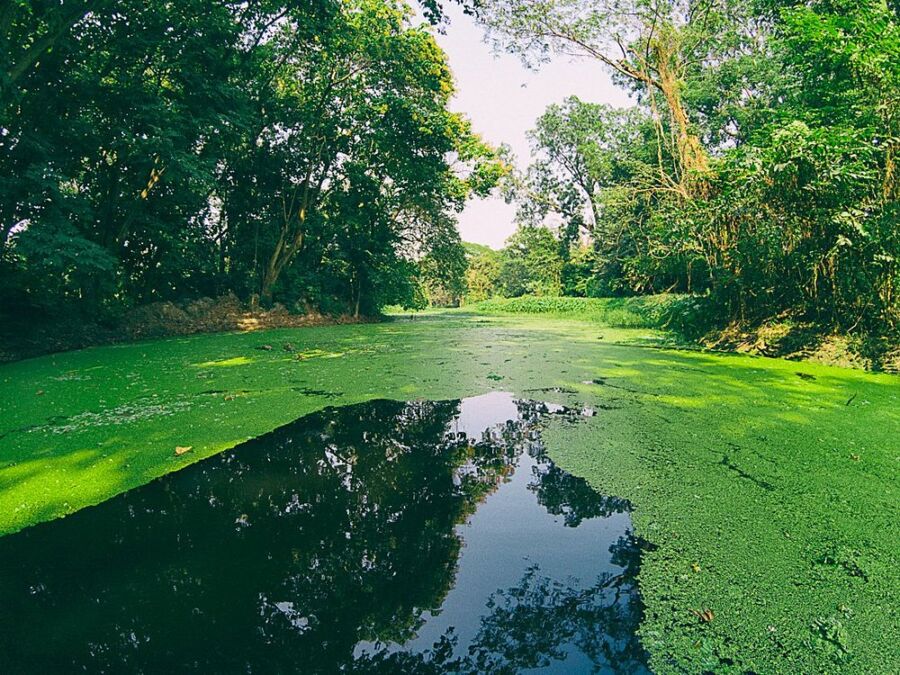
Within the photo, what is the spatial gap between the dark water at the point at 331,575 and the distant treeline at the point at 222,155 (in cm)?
609

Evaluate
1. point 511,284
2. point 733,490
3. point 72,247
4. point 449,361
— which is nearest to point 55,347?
point 72,247

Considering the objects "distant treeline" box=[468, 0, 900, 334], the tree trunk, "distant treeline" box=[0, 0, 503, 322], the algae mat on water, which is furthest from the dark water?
the tree trunk

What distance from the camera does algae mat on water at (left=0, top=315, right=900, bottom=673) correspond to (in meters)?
1.26

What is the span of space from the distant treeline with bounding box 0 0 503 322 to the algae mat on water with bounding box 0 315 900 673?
10.9 ft

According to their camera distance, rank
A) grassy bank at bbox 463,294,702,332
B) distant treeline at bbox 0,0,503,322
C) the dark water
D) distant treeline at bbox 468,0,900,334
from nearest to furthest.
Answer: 1. the dark water
2. distant treeline at bbox 468,0,900,334
3. distant treeline at bbox 0,0,503,322
4. grassy bank at bbox 463,294,702,332

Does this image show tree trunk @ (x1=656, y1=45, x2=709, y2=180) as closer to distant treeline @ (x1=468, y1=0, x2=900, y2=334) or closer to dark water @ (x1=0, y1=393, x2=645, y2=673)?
distant treeline @ (x1=468, y1=0, x2=900, y2=334)

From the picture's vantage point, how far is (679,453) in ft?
8.52

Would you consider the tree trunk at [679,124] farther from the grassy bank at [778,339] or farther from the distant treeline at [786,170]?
the grassy bank at [778,339]

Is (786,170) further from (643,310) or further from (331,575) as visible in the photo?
(643,310)

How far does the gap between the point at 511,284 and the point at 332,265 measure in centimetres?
2611

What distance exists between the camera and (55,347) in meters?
6.89

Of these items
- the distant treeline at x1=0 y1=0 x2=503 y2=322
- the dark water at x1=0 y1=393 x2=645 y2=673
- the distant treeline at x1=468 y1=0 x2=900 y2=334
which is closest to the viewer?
the dark water at x1=0 y1=393 x2=645 y2=673

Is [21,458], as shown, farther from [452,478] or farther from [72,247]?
[72,247]

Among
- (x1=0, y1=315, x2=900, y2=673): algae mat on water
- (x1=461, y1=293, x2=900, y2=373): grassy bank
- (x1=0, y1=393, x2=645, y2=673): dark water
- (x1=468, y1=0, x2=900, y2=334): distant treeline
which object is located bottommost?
(x1=0, y1=393, x2=645, y2=673): dark water
